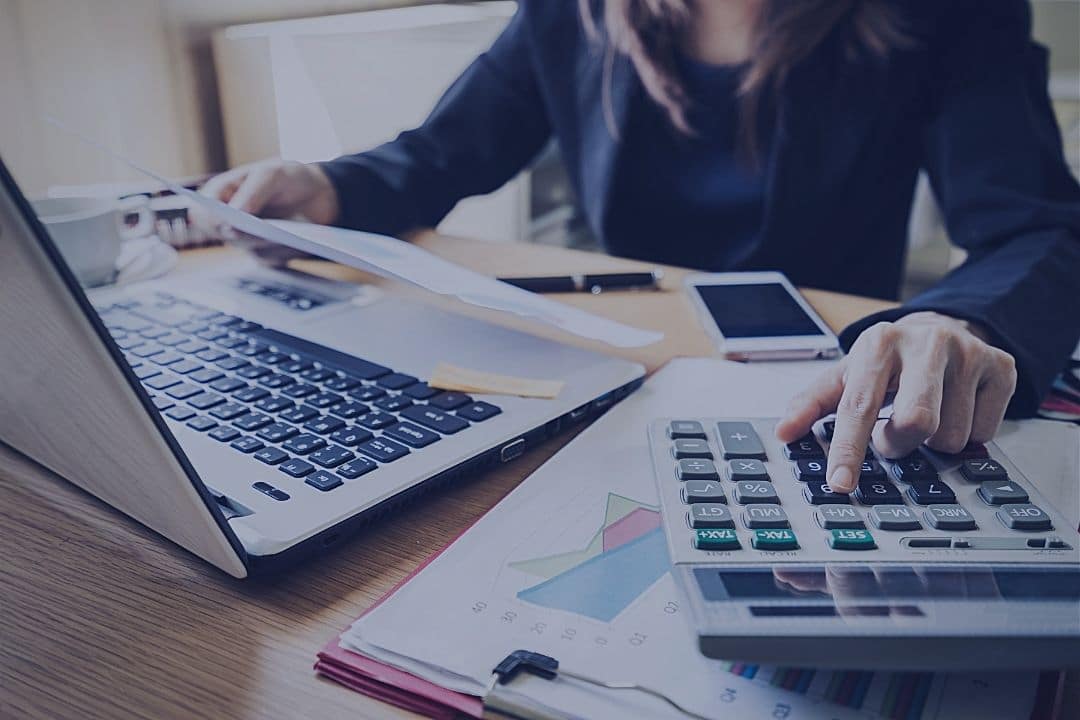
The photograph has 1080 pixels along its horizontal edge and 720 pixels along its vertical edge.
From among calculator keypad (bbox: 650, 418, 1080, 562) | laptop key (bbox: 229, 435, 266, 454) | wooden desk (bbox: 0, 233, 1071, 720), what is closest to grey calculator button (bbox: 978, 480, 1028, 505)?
calculator keypad (bbox: 650, 418, 1080, 562)

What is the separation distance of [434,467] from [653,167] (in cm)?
63

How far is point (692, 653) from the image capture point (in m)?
0.30

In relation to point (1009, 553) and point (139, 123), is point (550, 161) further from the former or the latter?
point (1009, 553)

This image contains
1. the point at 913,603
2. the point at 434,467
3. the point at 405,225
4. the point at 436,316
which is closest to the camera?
the point at 913,603

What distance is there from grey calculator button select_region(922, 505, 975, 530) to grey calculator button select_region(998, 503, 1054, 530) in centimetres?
1

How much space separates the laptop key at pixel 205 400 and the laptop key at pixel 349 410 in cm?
6

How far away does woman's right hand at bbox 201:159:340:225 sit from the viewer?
715mm

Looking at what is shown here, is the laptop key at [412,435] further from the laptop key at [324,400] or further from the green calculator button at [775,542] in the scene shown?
the green calculator button at [775,542]

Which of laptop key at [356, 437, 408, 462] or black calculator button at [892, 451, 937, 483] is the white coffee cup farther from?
black calculator button at [892, 451, 937, 483]

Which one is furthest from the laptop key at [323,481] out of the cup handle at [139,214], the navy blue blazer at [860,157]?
the cup handle at [139,214]

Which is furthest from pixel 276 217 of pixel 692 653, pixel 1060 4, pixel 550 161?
pixel 1060 4

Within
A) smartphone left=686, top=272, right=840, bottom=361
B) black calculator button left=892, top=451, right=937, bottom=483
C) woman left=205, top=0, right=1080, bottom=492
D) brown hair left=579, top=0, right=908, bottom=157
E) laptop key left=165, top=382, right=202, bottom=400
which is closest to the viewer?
black calculator button left=892, top=451, right=937, bottom=483

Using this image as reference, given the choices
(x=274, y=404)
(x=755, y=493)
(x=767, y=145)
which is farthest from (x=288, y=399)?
(x=767, y=145)

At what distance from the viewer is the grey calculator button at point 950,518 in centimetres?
32
